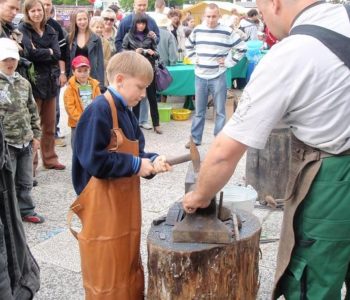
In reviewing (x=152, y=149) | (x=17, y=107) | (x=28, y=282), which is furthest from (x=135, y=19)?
(x=28, y=282)

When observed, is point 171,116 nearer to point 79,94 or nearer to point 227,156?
point 79,94

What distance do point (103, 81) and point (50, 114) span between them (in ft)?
4.49

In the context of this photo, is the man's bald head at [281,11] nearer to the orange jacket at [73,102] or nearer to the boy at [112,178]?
the boy at [112,178]

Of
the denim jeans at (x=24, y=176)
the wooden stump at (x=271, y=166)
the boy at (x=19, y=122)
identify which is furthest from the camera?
the wooden stump at (x=271, y=166)

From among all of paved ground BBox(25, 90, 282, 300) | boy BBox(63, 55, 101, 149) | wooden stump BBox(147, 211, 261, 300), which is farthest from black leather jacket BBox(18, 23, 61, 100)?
wooden stump BBox(147, 211, 261, 300)

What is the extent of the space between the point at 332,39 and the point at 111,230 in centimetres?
144

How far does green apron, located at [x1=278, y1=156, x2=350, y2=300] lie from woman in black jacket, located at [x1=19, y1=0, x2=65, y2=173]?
3.90 m

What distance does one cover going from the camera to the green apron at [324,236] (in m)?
1.90

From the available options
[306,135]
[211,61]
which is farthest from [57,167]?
[306,135]

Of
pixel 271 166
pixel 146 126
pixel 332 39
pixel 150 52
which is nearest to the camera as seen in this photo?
pixel 332 39

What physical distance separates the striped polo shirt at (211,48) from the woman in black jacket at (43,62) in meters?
2.02

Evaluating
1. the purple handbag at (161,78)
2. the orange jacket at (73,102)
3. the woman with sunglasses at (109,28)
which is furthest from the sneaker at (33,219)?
the woman with sunglasses at (109,28)

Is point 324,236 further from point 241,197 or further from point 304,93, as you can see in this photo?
point 241,197

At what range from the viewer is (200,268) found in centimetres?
239
